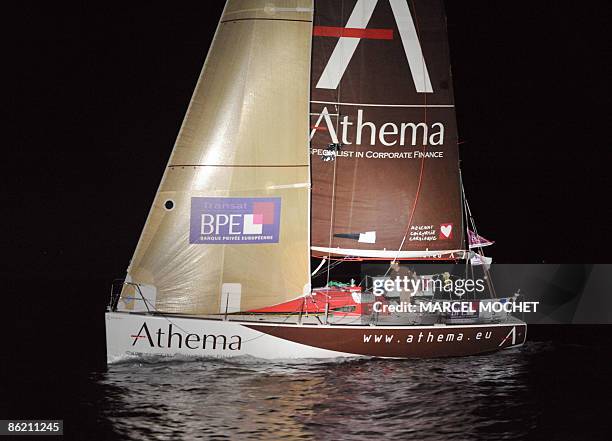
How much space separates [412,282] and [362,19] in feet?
19.0

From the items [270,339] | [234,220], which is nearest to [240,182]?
[234,220]

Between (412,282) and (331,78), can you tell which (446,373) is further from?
(331,78)

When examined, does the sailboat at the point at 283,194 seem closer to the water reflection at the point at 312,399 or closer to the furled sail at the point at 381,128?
the furled sail at the point at 381,128

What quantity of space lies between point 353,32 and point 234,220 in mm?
5042

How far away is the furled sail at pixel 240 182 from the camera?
55.6 ft

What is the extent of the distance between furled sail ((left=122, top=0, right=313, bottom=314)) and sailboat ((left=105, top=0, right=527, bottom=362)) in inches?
0.9

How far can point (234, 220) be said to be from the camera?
17125 mm

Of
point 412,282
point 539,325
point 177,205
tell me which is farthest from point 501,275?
point 177,205

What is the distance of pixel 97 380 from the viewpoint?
17.0m

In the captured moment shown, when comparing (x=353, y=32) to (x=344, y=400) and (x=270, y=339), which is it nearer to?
(x=270, y=339)

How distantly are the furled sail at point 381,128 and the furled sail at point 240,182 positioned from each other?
1.32 m

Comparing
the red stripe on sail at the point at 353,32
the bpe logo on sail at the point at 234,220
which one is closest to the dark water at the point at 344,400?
the bpe logo on sail at the point at 234,220

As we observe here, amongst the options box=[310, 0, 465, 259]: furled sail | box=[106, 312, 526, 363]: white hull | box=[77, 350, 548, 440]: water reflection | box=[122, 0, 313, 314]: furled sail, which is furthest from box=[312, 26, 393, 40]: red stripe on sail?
box=[77, 350, 548, 440]: water reflection

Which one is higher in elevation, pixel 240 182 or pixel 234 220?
pixel 240 182
